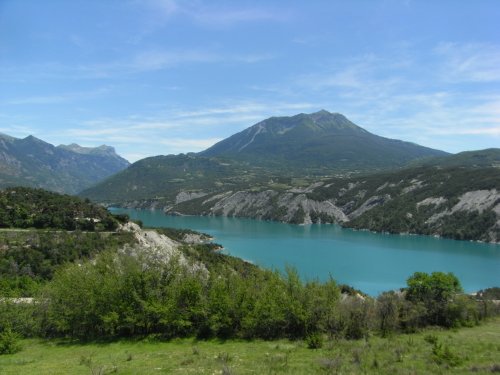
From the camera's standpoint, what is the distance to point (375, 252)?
12288 cm

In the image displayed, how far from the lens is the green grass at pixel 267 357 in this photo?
18797 millimetres

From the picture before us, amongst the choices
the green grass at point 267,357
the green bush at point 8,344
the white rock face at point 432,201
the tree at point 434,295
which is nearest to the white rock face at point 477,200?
the white rock face at point 432,201

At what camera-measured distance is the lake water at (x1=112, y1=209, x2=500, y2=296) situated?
3460 inches

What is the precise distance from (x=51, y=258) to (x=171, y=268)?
125 ft

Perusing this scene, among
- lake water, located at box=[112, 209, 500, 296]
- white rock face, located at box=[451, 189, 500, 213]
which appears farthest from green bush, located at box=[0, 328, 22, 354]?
white rock face, located at box=[451, 189, 500, 213]

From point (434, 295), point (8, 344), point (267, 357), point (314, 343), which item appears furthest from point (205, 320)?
point (434, 295)

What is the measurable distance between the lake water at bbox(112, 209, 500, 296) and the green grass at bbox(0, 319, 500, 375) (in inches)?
1652

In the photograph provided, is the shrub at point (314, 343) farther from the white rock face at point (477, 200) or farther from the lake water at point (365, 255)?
the white rock face at point (477, 200)

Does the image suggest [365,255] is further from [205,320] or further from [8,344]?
[8,344]

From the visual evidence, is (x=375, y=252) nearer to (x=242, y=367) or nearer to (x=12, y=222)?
(x=12, y=222)

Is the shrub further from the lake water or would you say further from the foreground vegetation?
the lake water

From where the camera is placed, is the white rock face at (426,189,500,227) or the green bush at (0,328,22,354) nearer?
the green bush at (0,328,22,354)

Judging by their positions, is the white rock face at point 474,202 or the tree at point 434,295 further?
the white rock face at point 474,202

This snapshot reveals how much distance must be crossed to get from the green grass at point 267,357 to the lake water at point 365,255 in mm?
41952
